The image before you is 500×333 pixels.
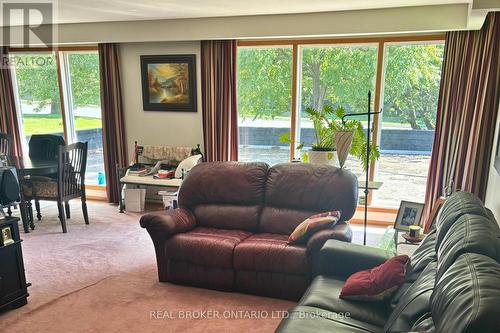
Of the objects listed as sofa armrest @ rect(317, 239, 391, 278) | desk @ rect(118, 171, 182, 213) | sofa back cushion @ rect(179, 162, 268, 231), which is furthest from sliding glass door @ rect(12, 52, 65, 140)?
sofa armrest @ rect(317, 239, 391, 278)

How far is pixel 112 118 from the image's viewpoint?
550cm

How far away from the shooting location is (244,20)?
15.2ft

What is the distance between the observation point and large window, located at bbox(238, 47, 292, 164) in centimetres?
496

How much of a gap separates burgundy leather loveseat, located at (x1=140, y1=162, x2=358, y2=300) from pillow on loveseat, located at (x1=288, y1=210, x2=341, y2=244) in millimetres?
46

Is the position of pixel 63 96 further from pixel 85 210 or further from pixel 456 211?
pixel 456 211

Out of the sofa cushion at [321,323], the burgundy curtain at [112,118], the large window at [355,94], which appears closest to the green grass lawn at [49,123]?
the burgundy curtain at [112,118]

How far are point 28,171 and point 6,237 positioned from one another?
170 centimetres

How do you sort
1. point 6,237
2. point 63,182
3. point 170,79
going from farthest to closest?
point 170,79 < point 63,182 < point 6,237

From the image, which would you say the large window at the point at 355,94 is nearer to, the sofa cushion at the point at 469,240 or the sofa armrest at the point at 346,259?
the sofa armrest at the point at 346,259

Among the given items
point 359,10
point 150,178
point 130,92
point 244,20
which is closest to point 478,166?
point 359,10

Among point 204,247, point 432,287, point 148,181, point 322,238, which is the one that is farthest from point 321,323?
point 148,181

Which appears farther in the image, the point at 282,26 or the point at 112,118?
the point at 112,118

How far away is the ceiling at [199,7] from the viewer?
146 inches

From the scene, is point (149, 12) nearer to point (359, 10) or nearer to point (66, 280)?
point (359, 10)
